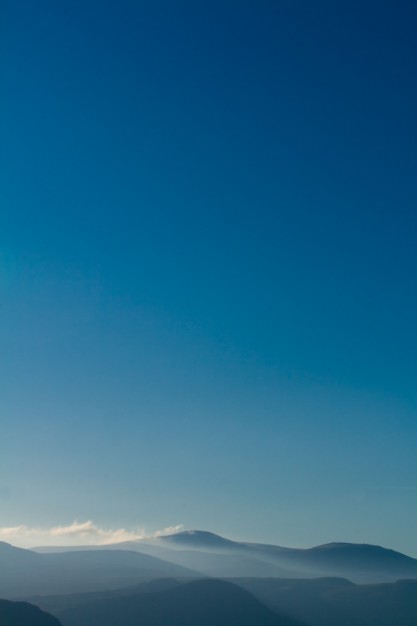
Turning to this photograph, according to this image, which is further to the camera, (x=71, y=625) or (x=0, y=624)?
(x=71, y=625)

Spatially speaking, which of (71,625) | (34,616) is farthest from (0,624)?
(71,625)

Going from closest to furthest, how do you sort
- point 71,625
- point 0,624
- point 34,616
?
point 0,624, point 34,616, point 71,625

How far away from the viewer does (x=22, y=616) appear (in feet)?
477

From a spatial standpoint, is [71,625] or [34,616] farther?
[71,625]

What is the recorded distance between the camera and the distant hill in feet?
463

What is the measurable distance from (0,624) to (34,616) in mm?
15215

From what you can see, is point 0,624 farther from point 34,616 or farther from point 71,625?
point 71,625

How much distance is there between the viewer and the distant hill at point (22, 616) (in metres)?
141

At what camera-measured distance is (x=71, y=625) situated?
656 feet

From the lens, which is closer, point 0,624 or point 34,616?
point 0,624

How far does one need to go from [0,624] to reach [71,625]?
75098 mm

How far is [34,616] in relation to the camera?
Result: 148 meters

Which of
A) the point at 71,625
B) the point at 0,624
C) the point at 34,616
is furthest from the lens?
the point at 71,625
